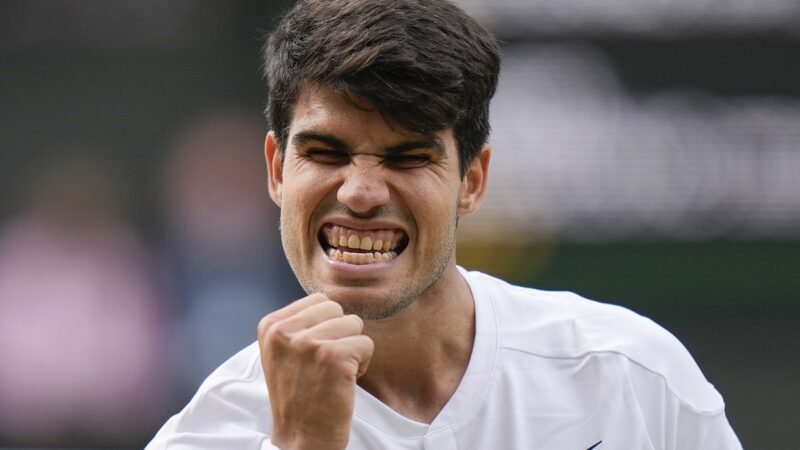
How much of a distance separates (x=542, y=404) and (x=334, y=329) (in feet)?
2.02

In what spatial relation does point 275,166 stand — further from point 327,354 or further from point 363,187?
point 327,354

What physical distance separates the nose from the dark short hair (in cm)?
11

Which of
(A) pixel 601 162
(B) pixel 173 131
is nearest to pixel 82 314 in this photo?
(B) pixel 173 131

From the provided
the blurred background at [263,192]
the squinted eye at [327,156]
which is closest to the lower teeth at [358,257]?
the squinted eye at [327,156]

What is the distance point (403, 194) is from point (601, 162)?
3.98 metres

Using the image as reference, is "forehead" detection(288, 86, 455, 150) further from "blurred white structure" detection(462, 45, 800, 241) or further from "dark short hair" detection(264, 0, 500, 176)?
"blurred white structure" detection(462, 45, 800, 241)

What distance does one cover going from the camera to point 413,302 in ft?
9.52

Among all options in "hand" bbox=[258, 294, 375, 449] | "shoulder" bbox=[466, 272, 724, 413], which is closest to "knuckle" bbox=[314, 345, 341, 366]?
"hand" bbox=[258, 294, 375, 449]

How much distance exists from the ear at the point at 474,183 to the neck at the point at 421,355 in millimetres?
148

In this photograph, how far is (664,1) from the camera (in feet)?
21.4

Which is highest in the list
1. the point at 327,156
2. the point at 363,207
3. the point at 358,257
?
the point at 327,156

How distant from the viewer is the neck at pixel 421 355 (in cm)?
293

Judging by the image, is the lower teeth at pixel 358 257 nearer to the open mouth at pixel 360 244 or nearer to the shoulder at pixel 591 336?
the open mouth at pixel 360 244

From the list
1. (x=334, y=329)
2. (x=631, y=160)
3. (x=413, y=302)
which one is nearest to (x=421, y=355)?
(x=413, y=302)
